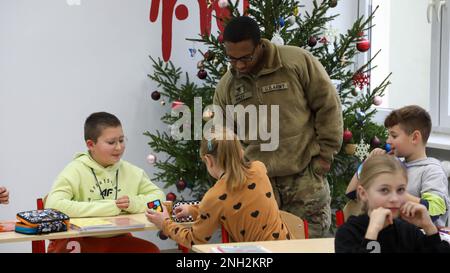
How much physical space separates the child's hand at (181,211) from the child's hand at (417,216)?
54.5 inches

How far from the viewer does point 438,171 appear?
10.9 ft

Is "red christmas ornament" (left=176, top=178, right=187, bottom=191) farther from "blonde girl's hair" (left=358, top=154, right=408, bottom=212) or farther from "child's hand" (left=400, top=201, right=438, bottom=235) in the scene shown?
"child's hand" (left=400, top=201, right=438, bottom=235)

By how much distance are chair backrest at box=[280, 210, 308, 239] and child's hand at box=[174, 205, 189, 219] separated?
50 centimetres

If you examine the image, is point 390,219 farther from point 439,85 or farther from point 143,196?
point 439,85

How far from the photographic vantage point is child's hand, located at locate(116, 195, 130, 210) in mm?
3699

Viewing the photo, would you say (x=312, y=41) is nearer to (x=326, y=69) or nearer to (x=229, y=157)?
(x=326, y=69)

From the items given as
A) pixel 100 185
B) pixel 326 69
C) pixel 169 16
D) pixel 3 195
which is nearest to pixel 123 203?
pixel 100 185

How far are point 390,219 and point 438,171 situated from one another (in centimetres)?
106

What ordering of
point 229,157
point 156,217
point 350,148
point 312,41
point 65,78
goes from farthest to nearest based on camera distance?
1. point 65,78
2. point 350,148
3. point 312,41
4. point 156,217
5. point 229,157

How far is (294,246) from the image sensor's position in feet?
9.49

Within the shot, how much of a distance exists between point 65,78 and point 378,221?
3.36m

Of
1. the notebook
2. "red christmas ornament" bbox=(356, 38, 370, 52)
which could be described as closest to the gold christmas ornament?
"red christmas ornament" bbox=(356, 38, 370, 52)

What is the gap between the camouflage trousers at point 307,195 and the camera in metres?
3.77

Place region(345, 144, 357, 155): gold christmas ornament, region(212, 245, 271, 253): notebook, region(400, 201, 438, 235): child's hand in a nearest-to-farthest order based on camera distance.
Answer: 1. region(400, 201, 438, 235): child's hand
2. region(212, 245, 271, 253): notebook
3. region(345, 144, 357, 155): gold christmas ornament
